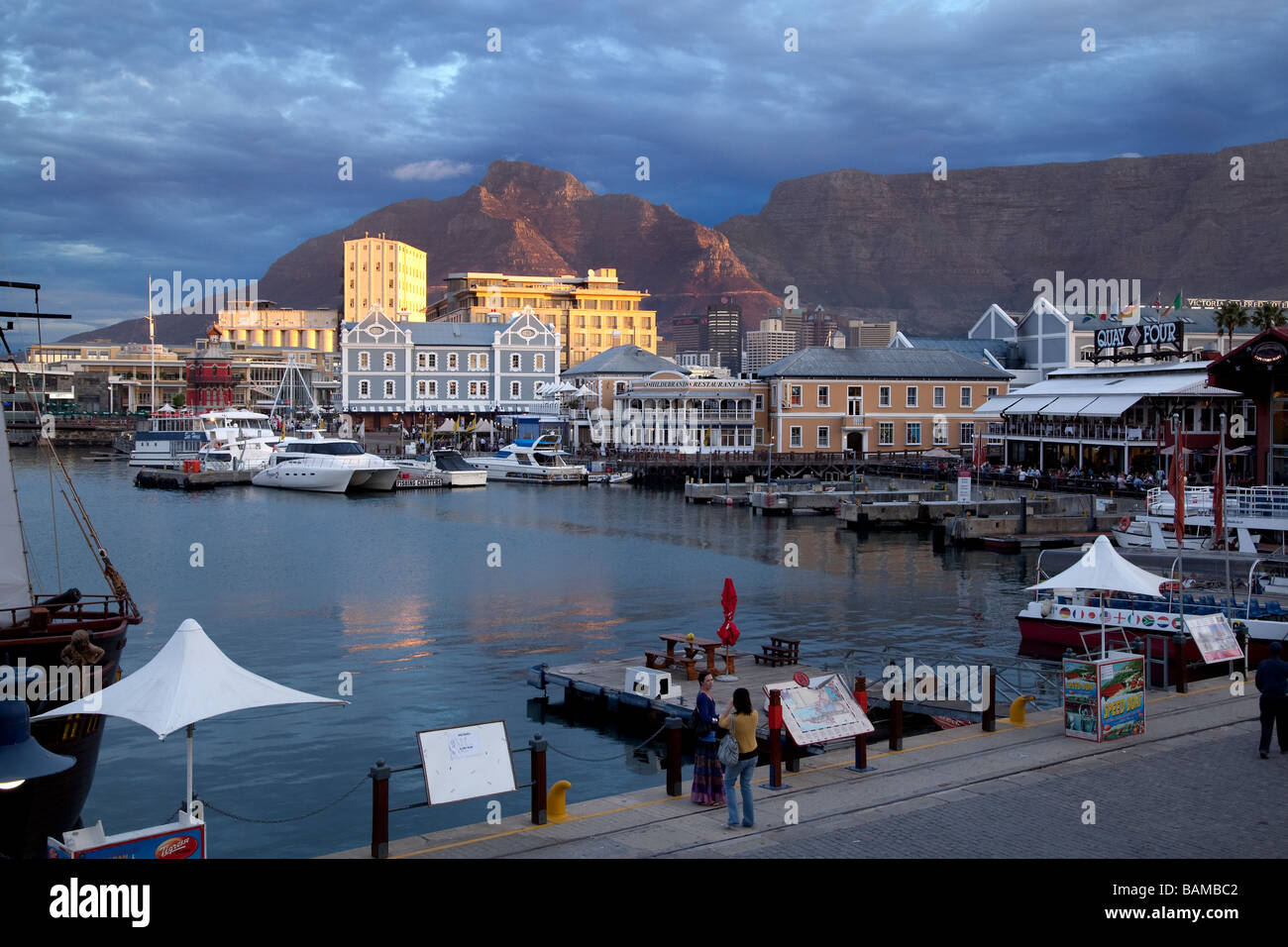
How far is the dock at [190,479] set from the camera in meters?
89.2

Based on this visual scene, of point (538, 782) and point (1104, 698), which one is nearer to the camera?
point (538, 782)

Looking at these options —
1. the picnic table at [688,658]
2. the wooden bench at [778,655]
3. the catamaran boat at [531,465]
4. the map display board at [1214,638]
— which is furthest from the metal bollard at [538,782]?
the catamaran boat at [531,465]

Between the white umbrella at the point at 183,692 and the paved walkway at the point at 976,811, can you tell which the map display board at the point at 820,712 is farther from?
the white umbrella at the point at 183,692

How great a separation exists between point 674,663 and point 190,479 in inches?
2872

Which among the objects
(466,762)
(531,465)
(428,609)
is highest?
(531,465)

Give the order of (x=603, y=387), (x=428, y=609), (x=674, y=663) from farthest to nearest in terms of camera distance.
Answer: (x=603, y=387) < (x=428, y=609) < (x=674, y=663)

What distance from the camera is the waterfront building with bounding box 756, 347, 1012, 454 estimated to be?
9556cm

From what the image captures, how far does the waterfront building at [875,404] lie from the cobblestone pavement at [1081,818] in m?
79.4

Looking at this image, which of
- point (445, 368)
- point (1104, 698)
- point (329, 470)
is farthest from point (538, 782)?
point (445, 368)

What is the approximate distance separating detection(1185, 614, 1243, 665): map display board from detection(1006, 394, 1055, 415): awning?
5654 centimetres

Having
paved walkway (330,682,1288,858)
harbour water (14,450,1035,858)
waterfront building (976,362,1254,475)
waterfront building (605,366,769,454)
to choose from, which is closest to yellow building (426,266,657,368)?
waterfront building (605,366,769,454)

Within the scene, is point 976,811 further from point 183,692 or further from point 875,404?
point 875,404

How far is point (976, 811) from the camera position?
1421cm

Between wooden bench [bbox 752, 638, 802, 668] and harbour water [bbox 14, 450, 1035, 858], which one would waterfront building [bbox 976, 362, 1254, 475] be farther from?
wooden bench [bbox 752, 638, 802, 668]
